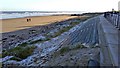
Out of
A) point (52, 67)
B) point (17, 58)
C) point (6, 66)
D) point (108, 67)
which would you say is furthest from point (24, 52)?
point (108, 67)

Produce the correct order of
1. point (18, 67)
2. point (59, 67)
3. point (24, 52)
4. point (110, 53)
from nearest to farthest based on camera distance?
point (110, 53)
point (59, 67)
point (18, 67)
point (24, 52)

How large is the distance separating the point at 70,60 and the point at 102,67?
2.74 meters

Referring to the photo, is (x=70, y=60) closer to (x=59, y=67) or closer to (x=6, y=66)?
(x=59, y=67)

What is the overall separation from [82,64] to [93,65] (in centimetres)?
120

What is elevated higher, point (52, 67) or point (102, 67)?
point (102, 67)

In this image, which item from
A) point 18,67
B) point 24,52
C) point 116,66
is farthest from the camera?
point 24,52

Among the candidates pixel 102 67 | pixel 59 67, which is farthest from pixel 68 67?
pixel 102 67

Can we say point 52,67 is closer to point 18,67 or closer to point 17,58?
point 18,67

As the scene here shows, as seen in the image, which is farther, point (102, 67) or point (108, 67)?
point (102, 67)

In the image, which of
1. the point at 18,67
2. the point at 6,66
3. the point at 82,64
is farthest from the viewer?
the point at 6,66

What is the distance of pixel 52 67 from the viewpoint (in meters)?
7.14

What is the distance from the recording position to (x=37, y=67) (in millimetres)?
8164

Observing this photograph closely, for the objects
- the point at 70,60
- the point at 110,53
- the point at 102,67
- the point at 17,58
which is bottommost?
the point at 17,58

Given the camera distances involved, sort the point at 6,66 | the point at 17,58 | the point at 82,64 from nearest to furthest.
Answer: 1. the point at 82,64
2. the point at 6,66
3. the point at 17,58
